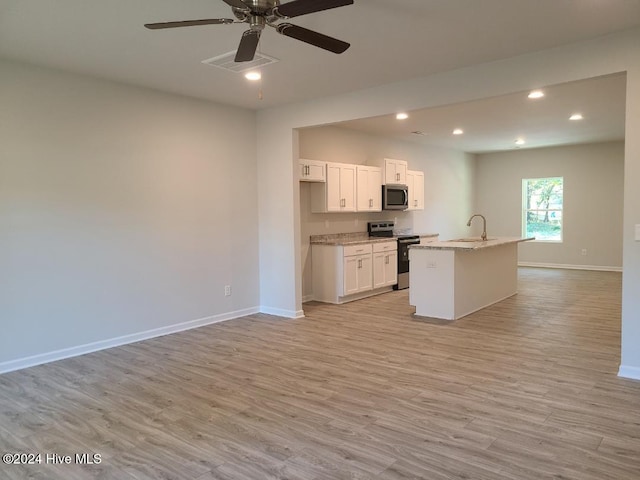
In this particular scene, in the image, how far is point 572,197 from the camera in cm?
983

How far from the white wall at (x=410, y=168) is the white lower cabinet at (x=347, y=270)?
0.62 ft

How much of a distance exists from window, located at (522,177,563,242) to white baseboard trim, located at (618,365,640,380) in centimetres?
726

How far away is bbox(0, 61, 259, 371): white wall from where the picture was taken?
12.8ft

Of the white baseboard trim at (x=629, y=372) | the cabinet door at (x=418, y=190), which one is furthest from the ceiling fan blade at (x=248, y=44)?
the cabinet door at (x=418, y=190)

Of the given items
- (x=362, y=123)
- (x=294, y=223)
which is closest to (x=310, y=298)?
(x=294, y=223)

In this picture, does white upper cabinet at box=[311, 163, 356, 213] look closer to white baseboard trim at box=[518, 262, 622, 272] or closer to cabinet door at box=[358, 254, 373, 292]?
cabinet door at box=[358, 254, 373, 292]

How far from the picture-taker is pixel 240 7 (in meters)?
2.41

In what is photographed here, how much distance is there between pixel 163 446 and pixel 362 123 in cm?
534

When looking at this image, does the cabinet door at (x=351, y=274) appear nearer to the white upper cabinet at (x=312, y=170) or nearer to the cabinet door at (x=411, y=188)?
the white upper cabinet at (x=312, y=170)

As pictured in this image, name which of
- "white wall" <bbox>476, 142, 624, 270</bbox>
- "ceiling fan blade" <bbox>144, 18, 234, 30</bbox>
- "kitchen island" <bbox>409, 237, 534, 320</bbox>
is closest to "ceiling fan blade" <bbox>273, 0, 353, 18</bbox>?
"ceiling fan blade" <bbox>144, 18, 234, 30</bbox>

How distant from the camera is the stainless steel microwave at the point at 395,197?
7562 millimetres

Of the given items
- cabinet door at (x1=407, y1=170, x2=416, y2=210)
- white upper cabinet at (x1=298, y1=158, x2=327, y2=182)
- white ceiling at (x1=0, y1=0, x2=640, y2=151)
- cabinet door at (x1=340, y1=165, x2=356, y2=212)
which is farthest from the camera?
cabinet door at (x1=407, y1=170, x2=416, y2=210)

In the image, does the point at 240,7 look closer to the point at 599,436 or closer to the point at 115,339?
the point at 599,436

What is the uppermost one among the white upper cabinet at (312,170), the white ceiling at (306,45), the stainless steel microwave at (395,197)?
the white ceiling at (306,45)
